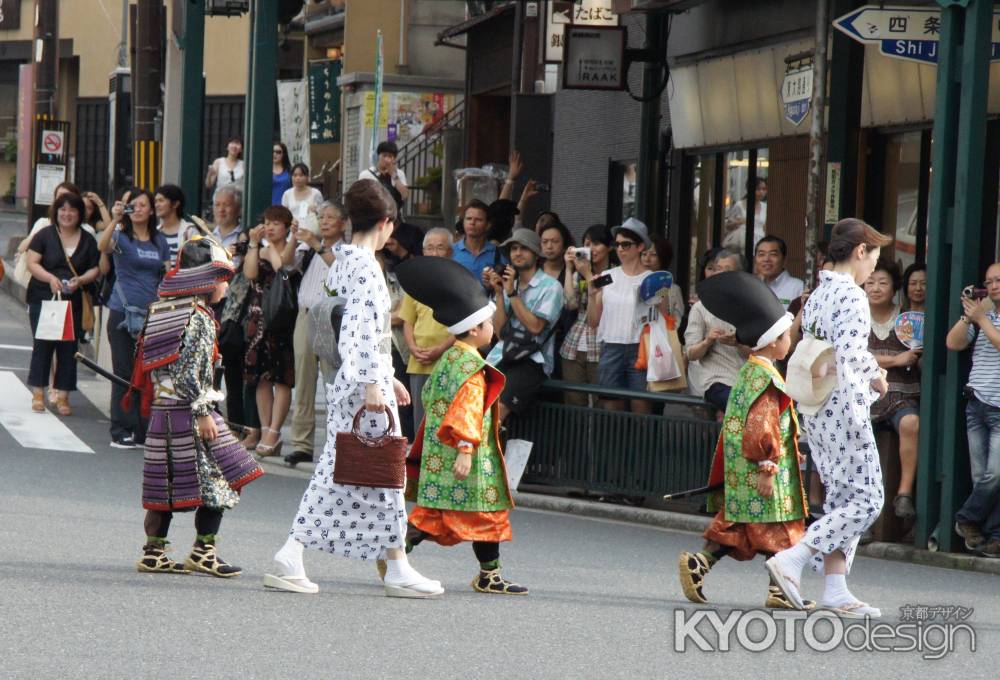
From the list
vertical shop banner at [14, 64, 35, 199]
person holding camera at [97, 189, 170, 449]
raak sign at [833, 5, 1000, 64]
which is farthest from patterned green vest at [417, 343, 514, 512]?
vertical shop banner at [14, 64, 35, 199]

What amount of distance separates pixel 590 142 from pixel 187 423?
13.0m

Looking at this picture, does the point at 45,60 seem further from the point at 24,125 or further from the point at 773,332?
the point at 773,332

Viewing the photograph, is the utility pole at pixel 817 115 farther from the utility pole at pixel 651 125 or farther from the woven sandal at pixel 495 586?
the utility pole at pixel 651 125

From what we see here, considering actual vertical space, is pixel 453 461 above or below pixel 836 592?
above

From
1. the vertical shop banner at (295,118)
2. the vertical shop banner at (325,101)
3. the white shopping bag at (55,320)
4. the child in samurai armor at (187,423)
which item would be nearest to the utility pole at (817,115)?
the child in samurai armor at (187,423)

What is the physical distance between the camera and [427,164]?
2859 cm

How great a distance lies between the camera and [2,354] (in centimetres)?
1955

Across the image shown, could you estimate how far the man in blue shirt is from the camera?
1305cm

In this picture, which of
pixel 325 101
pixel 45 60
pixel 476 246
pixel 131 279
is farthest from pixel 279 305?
pixel 325 101

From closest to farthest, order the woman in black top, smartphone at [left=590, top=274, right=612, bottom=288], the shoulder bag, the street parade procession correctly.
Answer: the street parade procession, smartphone at [left=590, top=274, right=612, bottom=288], the shoulder bag, the woman in black top

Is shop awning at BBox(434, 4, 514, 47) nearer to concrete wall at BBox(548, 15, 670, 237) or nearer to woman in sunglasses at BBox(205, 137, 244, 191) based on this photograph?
concrete wall at BBox(548, 15, 670, 237)

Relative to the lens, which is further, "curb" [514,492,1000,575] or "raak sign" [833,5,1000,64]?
"raak sign" [833,5,1000,64]

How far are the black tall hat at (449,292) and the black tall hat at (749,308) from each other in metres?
1.12

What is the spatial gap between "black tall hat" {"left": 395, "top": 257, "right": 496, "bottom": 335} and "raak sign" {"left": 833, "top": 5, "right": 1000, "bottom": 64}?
385 centimetres
